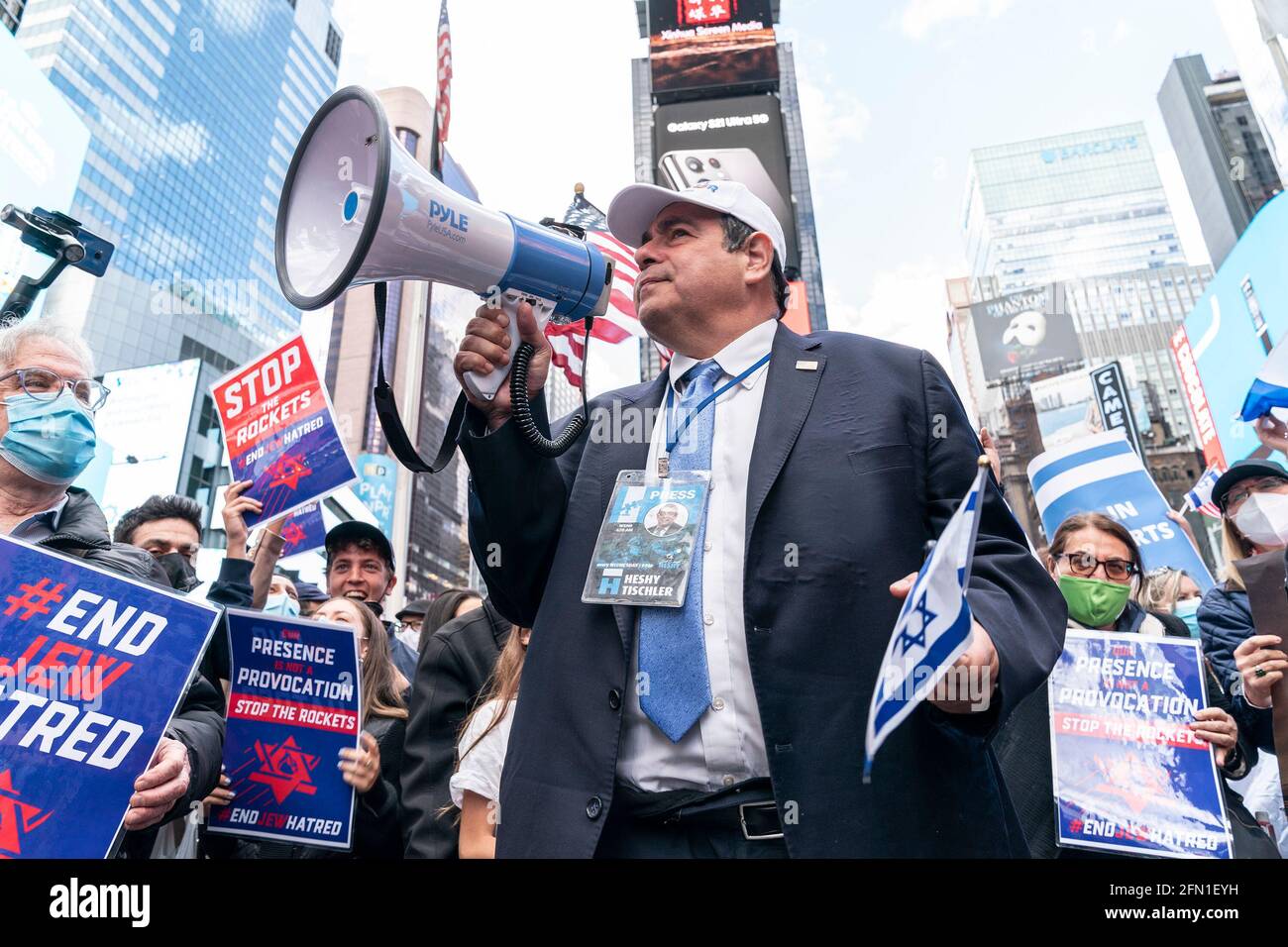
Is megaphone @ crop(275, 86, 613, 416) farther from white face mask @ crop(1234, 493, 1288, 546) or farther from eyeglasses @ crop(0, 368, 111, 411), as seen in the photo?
white face mask @ crop(1234, 493, 1288, 546)

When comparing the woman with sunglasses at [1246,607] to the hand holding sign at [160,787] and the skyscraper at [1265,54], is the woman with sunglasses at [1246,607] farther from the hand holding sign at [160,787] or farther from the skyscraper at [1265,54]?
the skyscraper at [1265,54]

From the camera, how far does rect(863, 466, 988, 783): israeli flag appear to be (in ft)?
3.02

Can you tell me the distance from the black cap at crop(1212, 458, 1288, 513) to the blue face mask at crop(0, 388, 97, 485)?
4145 mm

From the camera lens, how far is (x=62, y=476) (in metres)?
2.43

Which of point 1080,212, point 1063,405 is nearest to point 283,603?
point 1063,405

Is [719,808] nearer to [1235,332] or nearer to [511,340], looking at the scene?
[511,340]

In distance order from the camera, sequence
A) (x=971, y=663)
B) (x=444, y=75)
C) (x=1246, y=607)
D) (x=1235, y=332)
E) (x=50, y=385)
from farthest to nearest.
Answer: (x=1235, y=332) < (x=444, y=75) < (x=1246, y=607) < (x=50, y=385) < (x=971, y=663)

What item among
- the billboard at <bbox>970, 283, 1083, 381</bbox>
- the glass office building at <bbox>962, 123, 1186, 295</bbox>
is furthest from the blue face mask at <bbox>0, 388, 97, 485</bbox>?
the glass office building at <bbox>962, 123, 1186, 295</bbox>

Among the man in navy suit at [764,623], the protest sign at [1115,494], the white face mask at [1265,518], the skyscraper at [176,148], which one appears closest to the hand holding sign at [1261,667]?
the white face mask at [1265,518]

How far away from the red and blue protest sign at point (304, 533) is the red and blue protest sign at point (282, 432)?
1013 millimetres

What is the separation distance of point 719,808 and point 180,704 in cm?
176

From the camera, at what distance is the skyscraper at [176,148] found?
170ft

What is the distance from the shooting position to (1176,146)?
61750mm

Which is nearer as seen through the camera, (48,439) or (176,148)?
(48,439)
